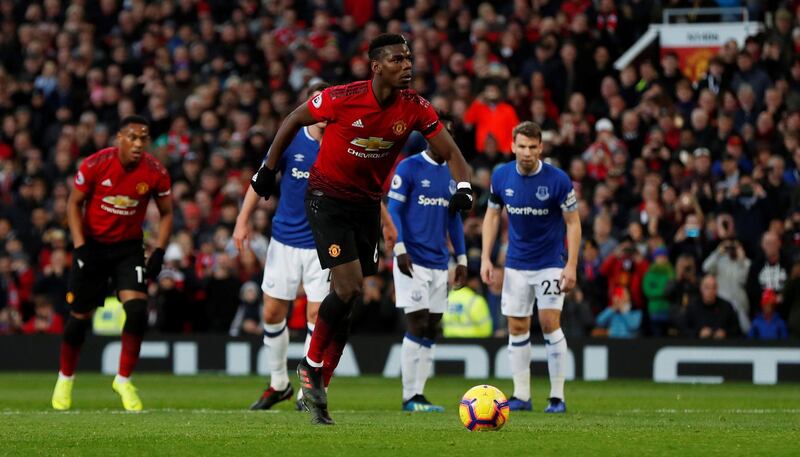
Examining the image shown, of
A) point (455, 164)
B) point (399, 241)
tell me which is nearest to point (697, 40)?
point (399, 241)

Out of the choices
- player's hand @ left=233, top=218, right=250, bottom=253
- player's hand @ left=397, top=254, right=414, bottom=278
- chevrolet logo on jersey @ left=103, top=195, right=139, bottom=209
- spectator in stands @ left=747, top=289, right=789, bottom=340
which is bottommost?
spectator in stands @ left=747, top=289, right=789, bottom=340

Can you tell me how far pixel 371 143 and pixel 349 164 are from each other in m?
0.23

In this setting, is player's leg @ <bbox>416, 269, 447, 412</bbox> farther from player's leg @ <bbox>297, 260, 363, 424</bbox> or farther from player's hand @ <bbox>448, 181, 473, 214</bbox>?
player's hand @ <bbox>448, 181, 473, 214</bbox>

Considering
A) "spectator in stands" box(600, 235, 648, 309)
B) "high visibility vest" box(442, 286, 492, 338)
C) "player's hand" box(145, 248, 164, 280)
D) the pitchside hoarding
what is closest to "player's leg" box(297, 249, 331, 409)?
"player's hand" box(145, 248, 164, 280)

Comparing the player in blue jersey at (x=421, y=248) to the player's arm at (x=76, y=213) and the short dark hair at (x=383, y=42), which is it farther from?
the short dark hair at (x=383, y=42)

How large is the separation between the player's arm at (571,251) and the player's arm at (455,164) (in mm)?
2849

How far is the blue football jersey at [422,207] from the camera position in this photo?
13297mm

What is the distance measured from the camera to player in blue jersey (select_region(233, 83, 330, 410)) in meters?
12.8

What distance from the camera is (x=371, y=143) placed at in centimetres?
1004

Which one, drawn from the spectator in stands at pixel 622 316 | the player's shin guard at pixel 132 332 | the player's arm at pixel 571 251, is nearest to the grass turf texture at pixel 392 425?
the player's shin guard at pixel 132 332

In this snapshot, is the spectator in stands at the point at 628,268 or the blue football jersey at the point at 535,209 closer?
the blue football jersey at the point at 535,209

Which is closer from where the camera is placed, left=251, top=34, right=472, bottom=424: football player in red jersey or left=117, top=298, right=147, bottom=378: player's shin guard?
left=251, top=34, right=472, bottom=424: football player in red jersey

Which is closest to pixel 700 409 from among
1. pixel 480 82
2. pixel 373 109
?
pixel 373 109

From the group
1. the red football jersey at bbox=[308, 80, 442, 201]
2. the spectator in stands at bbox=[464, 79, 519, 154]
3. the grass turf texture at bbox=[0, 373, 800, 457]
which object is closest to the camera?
the grass turf texture at bbox=[0, 373, 800, 457]
